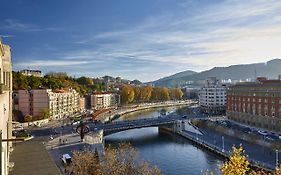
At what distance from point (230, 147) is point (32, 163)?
15.4 meters

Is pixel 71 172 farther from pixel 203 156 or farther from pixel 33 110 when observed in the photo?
pixel 33 110

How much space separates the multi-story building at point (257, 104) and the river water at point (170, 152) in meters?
5.93

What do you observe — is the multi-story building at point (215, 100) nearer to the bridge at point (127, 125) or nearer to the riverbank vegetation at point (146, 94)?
the bridge at point (127, 125)

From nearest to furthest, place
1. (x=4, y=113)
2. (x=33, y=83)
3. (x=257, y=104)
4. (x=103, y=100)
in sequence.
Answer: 1. (x=4, y=113)
2. (x=257, y=104)
3. (x=33, y=83)
4. (x=103, y=100)

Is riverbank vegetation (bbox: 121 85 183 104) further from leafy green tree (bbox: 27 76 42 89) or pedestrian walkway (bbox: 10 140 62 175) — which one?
pedestrian walkway (bbox: 10 140 62 175)

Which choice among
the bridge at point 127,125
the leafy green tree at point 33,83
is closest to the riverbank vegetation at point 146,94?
the leafy green tree at point 33,83

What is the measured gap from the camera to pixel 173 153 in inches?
883

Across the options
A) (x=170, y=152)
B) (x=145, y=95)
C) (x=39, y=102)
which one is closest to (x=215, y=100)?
(x=39, y=102)

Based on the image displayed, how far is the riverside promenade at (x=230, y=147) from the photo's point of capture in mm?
17783

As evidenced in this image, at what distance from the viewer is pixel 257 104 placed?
27.4 meters

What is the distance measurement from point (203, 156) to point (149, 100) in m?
50.9

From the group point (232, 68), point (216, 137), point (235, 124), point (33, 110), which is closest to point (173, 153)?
point (216, 137)

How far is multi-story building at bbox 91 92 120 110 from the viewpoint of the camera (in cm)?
5266

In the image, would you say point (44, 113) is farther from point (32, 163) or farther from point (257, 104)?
point (32, 163)
